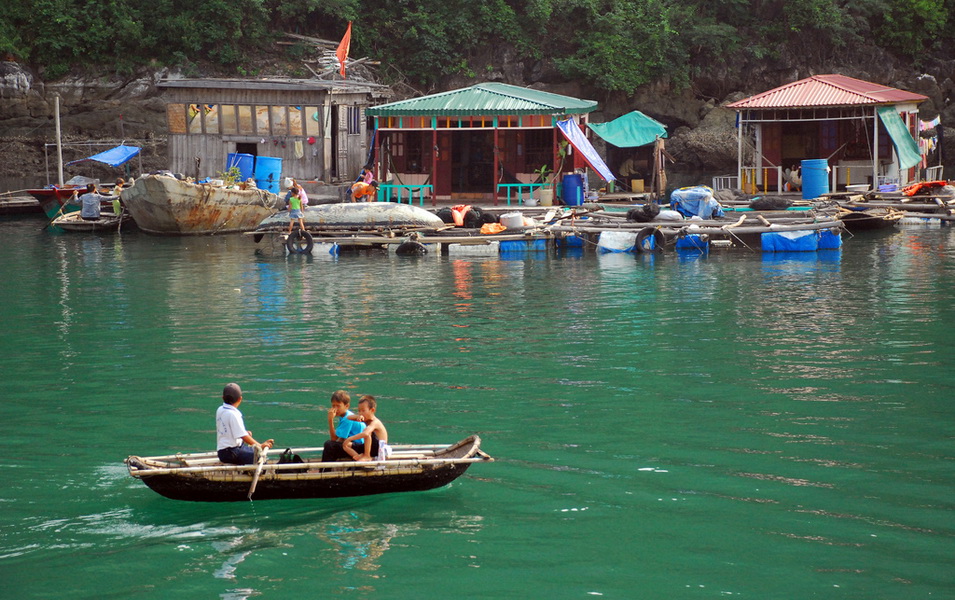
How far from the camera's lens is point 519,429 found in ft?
40.9

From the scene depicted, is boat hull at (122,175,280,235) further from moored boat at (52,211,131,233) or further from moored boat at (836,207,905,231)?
Result: moored boat at (836,207,905,231)

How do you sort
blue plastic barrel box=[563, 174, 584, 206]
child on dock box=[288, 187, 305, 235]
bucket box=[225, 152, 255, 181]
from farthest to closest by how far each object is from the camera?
bucket box=[225, 152, 255, 181]
blue plastic barrel box=[563, 174, 584, 206]
child on dock box=[288, 187, 305, 235]

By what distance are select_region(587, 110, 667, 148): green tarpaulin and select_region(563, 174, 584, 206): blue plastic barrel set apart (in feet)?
12.5

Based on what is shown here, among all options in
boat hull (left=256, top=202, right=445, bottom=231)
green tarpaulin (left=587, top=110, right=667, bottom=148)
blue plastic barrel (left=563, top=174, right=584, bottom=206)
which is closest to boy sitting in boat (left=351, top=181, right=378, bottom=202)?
boat hull (left=256, top=202, right=445, bottom=231)

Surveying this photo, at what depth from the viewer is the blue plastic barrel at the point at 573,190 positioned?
112 ft

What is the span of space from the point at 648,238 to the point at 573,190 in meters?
6.61

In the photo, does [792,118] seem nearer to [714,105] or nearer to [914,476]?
[714,105]

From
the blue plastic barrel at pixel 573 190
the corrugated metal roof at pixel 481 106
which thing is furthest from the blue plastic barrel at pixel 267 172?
the blue plastic barrel at pixel 573 190

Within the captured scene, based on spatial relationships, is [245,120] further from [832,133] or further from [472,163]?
[832,133]

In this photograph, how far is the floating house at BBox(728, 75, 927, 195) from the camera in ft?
117

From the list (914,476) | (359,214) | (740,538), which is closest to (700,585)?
(740,538)

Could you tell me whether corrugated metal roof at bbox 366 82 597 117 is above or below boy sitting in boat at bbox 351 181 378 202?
above

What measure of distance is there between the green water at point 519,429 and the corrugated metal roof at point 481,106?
1083 cm

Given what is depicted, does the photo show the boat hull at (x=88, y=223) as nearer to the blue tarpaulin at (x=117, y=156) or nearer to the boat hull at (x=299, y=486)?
the blue tarpaulin at (x=117, y=156)
